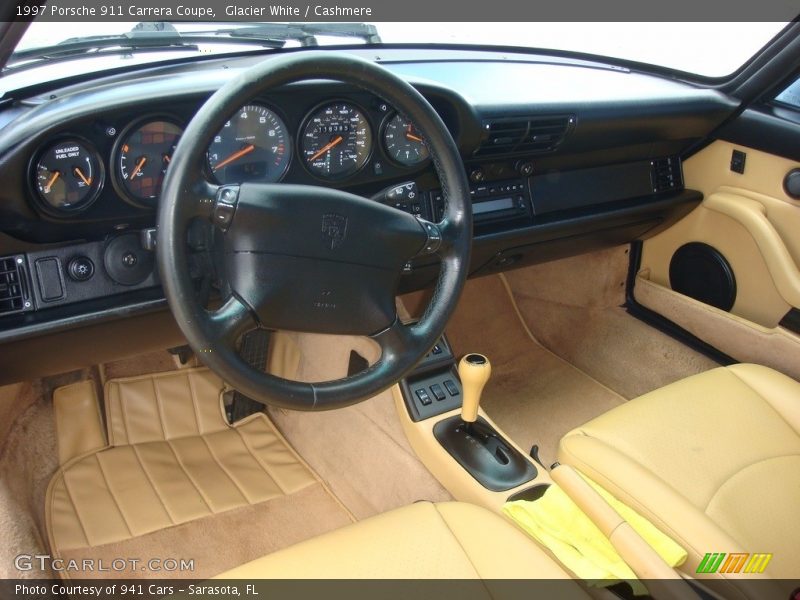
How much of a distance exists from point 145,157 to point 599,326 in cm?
183

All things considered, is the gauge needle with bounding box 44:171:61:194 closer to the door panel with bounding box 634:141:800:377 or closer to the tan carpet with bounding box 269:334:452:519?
the tan carpet with bounding box 269:334:452:519

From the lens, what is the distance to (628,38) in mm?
2357

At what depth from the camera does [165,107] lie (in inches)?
50.7

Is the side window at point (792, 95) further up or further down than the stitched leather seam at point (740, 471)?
further up

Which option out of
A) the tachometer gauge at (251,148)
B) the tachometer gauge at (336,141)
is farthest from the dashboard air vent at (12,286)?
the tachometer gauge at (336,141)

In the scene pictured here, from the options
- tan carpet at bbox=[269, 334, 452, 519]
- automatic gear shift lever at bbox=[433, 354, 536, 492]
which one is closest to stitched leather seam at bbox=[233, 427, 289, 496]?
tan carpet at bbox=[269, 334, 452, 519]

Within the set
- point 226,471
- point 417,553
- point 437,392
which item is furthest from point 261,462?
point 417,553

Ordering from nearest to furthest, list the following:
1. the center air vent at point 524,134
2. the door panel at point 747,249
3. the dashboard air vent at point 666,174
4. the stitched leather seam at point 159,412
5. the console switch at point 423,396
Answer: the center air vent at point 524,134
the console switch at point 423,396
the door panel at point 747,249
the stitched leather seam at point 159,412
the dashboard air vent at point 666,174

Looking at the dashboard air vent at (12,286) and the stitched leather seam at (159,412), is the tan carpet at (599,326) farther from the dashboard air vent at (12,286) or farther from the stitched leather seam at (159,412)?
the dashboard air vent at (12,286)

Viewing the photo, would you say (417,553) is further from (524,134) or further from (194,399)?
(194,399)

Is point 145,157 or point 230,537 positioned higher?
point 145,157

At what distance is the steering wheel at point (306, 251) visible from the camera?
103cm

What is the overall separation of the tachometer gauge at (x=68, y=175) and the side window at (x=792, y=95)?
1.94 meters

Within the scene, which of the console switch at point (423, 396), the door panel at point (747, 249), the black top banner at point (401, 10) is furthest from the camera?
the door panel at point (747, 249)
